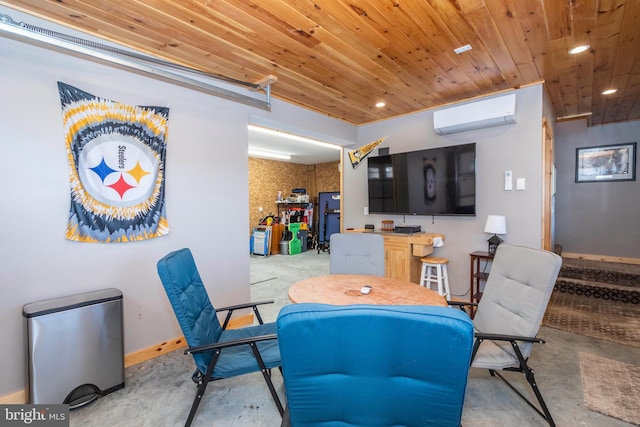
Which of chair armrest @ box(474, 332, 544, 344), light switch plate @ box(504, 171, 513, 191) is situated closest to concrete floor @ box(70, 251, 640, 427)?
chair armrest @ box(474, 332, 544, 344)

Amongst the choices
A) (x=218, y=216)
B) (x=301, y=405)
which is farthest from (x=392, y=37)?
(x=301, y=405)

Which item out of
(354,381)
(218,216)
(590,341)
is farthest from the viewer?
(218,216)

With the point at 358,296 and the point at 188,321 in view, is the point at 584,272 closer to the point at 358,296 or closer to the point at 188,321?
the point at 358,296

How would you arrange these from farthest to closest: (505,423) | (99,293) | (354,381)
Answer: (99,293), (505,423), (354,381)

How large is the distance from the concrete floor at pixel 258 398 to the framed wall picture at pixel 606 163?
380 centimetres

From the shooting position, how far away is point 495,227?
334 centimetres

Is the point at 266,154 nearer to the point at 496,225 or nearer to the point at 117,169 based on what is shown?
the point at 117,169

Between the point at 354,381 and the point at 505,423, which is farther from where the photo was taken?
the point at 505,423

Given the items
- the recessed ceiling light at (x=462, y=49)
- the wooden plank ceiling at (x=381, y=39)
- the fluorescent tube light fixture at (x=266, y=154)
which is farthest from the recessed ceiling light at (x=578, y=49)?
the fluorescent tube light fixture at (x=266, y=154)

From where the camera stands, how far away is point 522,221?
3352mm

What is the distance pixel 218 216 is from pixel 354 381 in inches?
101

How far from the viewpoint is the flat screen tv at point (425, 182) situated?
3.69 meters
